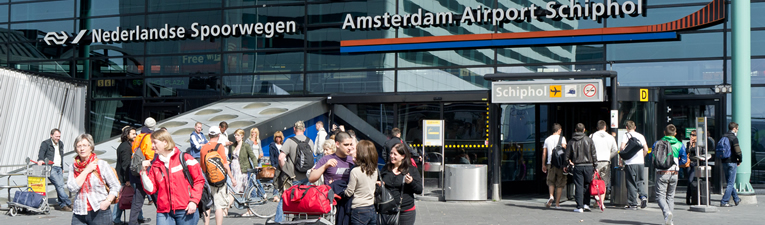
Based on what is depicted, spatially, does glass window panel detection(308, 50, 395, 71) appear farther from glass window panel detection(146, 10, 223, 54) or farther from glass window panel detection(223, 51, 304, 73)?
glass window panel detection(146, 10, 223, 54)

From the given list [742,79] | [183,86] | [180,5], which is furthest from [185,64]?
[742,79]

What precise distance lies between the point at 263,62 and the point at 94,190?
41.9 ft

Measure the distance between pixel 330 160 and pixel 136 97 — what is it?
14.8 m

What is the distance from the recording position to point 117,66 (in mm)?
20641

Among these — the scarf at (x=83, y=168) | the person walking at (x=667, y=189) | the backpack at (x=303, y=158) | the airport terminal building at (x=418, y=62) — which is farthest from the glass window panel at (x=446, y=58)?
the scarf at (x=83, y=168)

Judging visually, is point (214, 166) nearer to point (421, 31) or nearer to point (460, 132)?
point (460, 132)

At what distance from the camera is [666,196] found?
11.2m

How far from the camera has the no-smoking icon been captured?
13281mm

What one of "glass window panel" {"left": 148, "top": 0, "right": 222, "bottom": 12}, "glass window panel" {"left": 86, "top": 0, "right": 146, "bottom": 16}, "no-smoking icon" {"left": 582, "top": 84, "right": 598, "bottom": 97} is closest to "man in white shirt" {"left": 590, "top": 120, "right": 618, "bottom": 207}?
"no-smoking icon" {"left": 582, "top": 84, "right": 598, "bottom": 97}

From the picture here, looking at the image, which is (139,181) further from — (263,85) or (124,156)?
(263,85)

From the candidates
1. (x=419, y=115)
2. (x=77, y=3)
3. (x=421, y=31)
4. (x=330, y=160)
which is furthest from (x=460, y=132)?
(x=77, y=3)

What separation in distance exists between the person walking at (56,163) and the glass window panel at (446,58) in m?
8.06

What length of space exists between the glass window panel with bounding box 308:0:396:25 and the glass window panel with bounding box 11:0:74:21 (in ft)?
24.1

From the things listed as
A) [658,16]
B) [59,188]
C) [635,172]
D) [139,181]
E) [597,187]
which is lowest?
[59,188]
